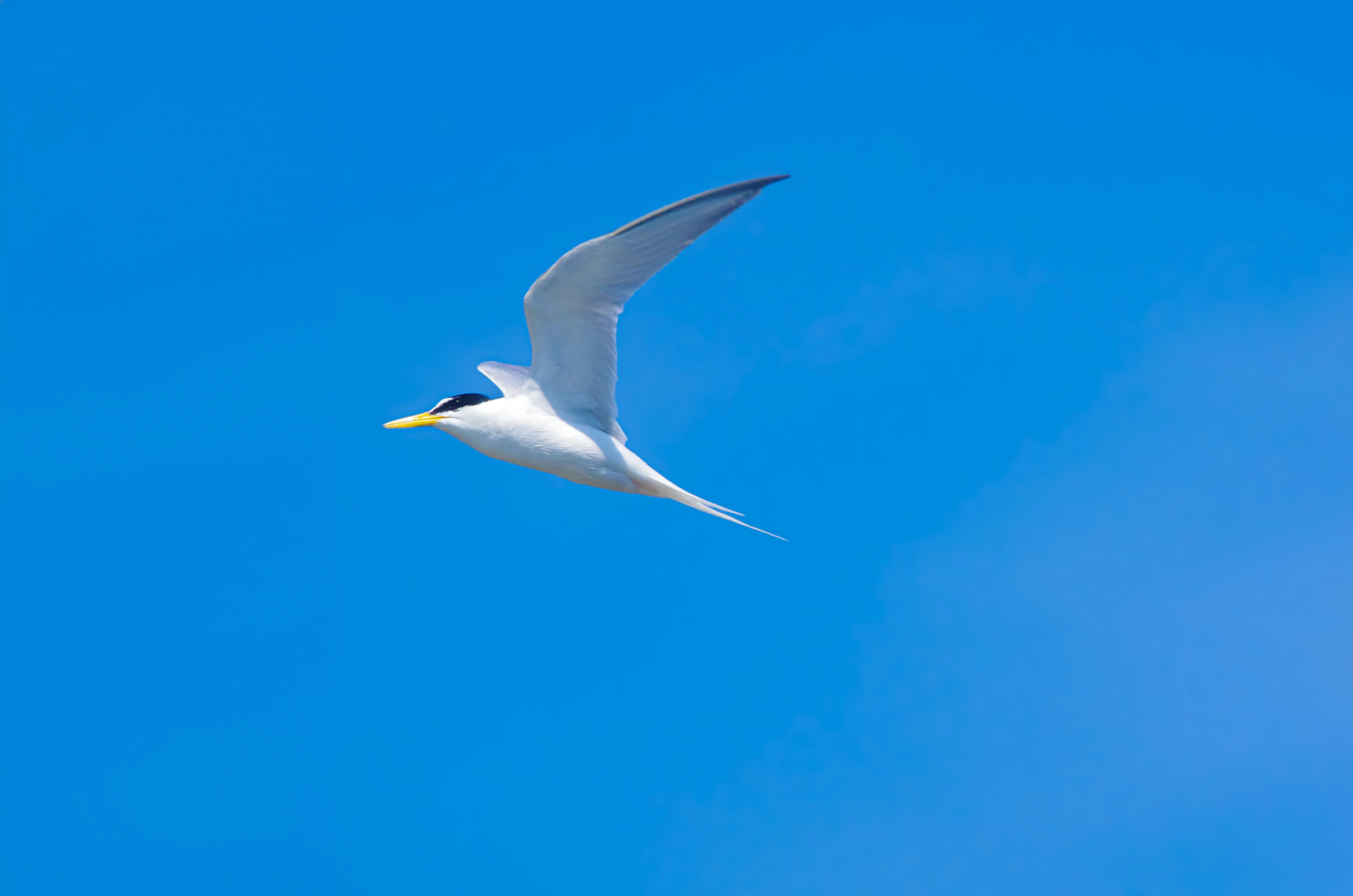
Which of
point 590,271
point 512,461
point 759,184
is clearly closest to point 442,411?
point 512,461

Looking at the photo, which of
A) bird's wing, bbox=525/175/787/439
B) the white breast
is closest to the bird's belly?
the white breast

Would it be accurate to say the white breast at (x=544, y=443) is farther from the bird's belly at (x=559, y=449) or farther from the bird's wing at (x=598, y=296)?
the bird's wing at (x=598, y=296)

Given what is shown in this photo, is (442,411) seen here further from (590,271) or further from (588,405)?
(590,271)

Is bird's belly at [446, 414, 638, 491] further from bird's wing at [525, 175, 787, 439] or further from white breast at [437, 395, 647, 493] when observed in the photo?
bird's wing at [525, 175, 787, 439]

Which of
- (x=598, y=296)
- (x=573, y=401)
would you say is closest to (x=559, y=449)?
(x=573, y=401)

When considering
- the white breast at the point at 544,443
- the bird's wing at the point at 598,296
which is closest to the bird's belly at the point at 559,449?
the white breast at the point at 544,443

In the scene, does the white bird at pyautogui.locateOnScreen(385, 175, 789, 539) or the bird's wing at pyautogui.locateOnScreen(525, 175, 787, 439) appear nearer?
the bird's wing at pyautogui.locateOnScreen(525, 175, 787, 439)

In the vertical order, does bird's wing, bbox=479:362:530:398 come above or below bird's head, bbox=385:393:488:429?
above
